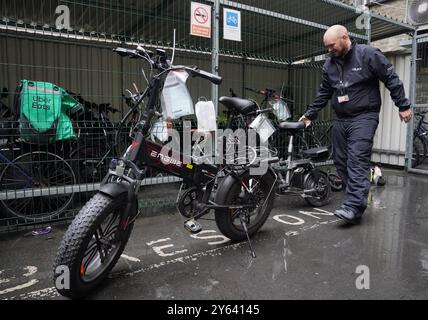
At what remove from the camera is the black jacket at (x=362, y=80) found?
139 inches

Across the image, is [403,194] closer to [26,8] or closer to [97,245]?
[97,245]

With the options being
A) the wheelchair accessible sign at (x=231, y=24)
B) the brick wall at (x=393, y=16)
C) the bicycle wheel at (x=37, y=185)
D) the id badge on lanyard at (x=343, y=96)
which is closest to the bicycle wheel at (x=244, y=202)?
the id badge on lanyard at (x=343, y=96)

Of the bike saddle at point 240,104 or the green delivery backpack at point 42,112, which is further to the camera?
the green delivery backpack at point 42,112

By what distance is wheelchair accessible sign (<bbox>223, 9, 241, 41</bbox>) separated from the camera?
447cm

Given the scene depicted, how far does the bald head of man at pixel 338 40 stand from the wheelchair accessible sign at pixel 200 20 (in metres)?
1.51

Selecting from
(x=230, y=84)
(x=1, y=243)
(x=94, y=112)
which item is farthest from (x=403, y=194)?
(x=1, y=243)

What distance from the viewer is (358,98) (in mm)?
3639

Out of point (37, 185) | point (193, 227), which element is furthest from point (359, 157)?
point (37, 185)

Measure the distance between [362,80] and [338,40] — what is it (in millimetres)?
476

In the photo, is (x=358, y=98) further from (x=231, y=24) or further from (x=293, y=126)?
(x=231, y=24)

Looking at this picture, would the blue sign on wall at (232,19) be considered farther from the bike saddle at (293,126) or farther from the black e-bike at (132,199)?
the black e-bike at (132,199)

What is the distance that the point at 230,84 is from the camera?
7008 millimetres

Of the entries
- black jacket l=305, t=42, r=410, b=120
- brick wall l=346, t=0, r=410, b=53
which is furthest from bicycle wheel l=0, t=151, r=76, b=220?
brick wall l=346, t=0, r=410, b=53
